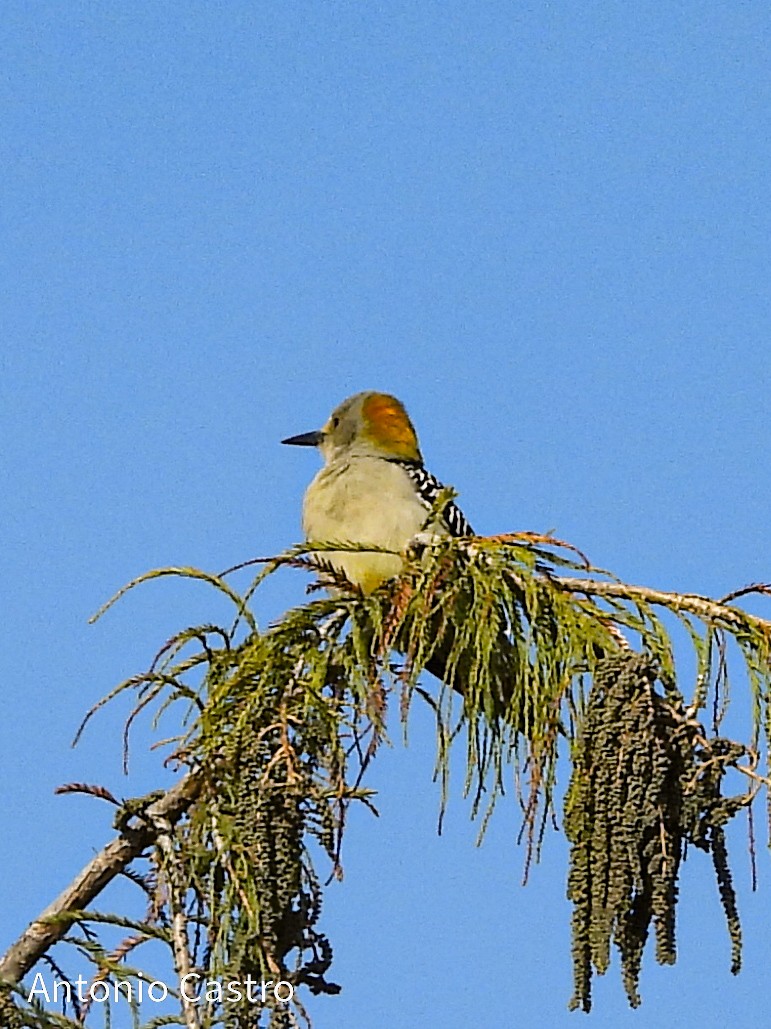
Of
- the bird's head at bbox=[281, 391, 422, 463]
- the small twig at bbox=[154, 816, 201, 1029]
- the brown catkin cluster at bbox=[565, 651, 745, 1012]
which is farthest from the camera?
the bird's head at bbox=[281, 391, 422, 463]

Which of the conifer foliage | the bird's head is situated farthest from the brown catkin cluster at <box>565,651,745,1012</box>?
the bird's head

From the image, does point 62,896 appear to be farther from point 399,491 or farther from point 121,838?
point 399,491

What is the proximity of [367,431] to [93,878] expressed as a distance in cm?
471

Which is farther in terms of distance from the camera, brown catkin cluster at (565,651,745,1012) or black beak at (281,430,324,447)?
black beak at (281,430,324,447)

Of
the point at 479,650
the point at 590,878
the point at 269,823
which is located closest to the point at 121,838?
the point at 269,823

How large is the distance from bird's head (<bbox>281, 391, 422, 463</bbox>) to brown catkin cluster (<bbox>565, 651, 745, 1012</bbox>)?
485 cm

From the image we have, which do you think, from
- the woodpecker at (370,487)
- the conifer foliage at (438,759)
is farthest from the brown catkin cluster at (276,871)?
the woodpecker at (370,487)

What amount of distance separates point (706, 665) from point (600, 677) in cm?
37

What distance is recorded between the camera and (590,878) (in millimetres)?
3275

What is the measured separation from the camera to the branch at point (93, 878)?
153 inches

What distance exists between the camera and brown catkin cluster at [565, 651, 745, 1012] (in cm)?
324

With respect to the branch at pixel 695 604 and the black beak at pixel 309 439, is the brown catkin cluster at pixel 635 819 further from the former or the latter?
the black beak at pixel 309 439

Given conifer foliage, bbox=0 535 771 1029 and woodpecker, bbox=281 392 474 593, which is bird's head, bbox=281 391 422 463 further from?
conifer foliage, bbox=0 535 771 1029

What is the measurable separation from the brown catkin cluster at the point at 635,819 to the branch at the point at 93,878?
0.93 metres
